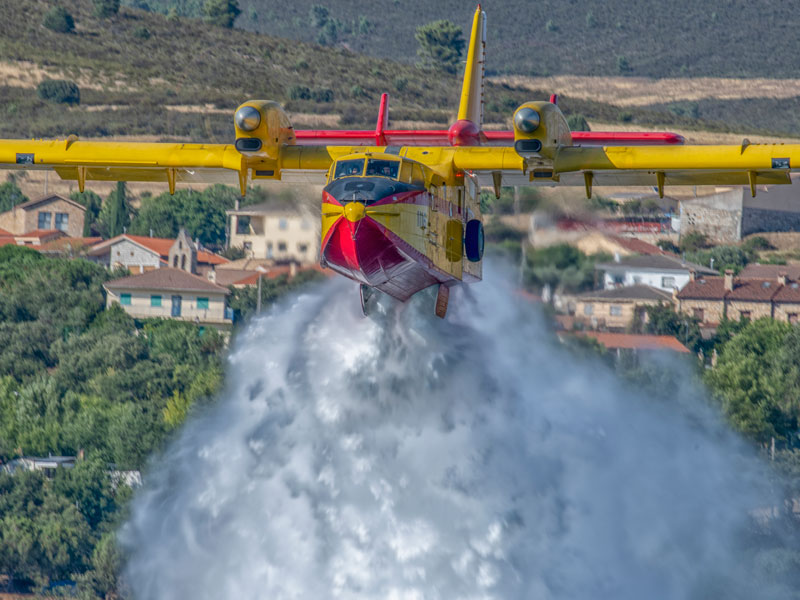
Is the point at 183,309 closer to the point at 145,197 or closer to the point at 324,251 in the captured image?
the point at 145,197

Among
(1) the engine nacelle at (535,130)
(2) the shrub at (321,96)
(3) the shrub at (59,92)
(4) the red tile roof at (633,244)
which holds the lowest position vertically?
(4) the red tile roof at (633,244)

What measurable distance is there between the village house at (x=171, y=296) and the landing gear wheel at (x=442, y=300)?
3884cm

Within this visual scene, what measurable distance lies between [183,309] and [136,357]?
3.44m

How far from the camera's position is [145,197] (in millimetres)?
88562

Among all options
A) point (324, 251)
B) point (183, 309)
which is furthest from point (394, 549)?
point (183, 309)

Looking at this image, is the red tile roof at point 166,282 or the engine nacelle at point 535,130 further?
the red tile roof at point 166,282

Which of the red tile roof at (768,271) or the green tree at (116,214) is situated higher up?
the green tree at (116,214)

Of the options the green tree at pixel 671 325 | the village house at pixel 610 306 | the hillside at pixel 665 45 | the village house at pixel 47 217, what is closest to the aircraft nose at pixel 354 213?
the village house at pixel 610 306

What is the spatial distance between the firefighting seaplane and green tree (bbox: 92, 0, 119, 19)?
115284 mm

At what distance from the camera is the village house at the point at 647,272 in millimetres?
28609

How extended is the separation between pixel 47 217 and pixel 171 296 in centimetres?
1890

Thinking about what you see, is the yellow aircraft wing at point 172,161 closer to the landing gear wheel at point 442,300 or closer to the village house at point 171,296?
the landing gear wheel at point 442,300

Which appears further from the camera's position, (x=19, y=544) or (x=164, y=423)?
(x=164, y=423)

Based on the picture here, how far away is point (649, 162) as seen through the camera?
82.6 feet
